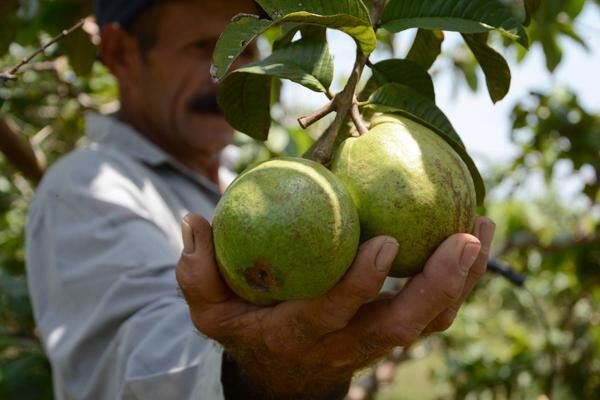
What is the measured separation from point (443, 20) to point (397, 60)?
0.10 metres

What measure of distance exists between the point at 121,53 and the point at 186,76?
0.27m

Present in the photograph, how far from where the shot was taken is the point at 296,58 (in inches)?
44.9

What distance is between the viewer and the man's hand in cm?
101

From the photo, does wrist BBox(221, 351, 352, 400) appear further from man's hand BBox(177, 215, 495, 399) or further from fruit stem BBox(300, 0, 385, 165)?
fruit stem BBox(300, 0, 385, 165)

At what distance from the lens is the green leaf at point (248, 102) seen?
3.92 feet

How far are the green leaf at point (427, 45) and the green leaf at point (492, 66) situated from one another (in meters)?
0.11

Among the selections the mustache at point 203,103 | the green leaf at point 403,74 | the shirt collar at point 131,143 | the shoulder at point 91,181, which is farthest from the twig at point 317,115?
the mustache at point 203,103

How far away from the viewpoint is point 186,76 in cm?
252

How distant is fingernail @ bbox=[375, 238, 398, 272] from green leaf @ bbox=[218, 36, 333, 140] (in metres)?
0.27

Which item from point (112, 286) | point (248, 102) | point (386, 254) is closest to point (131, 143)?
point (112, 286)

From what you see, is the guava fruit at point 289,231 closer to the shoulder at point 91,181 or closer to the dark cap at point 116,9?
the shoulder at point 91,181

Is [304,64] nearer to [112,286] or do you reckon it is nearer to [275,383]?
[275,383]

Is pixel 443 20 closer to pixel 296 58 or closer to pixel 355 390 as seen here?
pixel 296 58

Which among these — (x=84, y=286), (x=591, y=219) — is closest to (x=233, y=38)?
(x=84, y=286)
